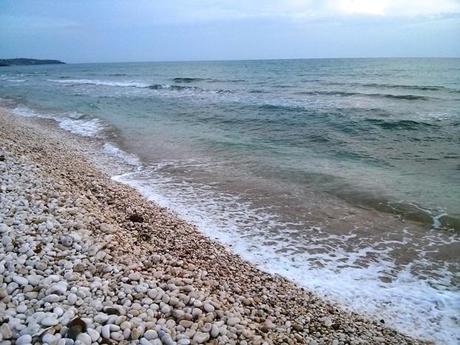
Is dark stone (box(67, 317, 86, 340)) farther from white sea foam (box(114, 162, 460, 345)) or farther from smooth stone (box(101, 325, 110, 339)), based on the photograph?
white sea foam (box(114, 162, 460, 345))

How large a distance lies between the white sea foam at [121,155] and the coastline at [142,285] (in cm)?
516

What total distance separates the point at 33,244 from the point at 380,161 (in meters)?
11.2

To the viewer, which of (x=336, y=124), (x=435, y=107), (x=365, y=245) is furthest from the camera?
(x=435, y=107)

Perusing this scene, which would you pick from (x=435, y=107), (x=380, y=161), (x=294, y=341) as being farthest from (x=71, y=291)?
(x=435, y=107)

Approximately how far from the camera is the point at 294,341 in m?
4.16

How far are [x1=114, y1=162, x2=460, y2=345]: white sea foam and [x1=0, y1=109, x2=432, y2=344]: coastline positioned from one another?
0.37 meters

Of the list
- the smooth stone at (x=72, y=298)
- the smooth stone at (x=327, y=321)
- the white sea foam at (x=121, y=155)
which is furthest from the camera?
the white sea foam at (x=121, y=155)

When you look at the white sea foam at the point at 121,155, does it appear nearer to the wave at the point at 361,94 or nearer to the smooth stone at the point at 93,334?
the smooth stone at the point at 93,334

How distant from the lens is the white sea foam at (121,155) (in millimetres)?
12589

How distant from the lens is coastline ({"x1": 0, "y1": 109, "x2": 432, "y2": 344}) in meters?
3.71

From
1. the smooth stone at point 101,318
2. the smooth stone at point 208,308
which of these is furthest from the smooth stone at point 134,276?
the smooth stone at point 208,308

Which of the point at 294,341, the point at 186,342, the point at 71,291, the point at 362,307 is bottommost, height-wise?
the point at 362,307

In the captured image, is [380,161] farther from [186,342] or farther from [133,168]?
[186,342]

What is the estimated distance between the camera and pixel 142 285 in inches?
170
